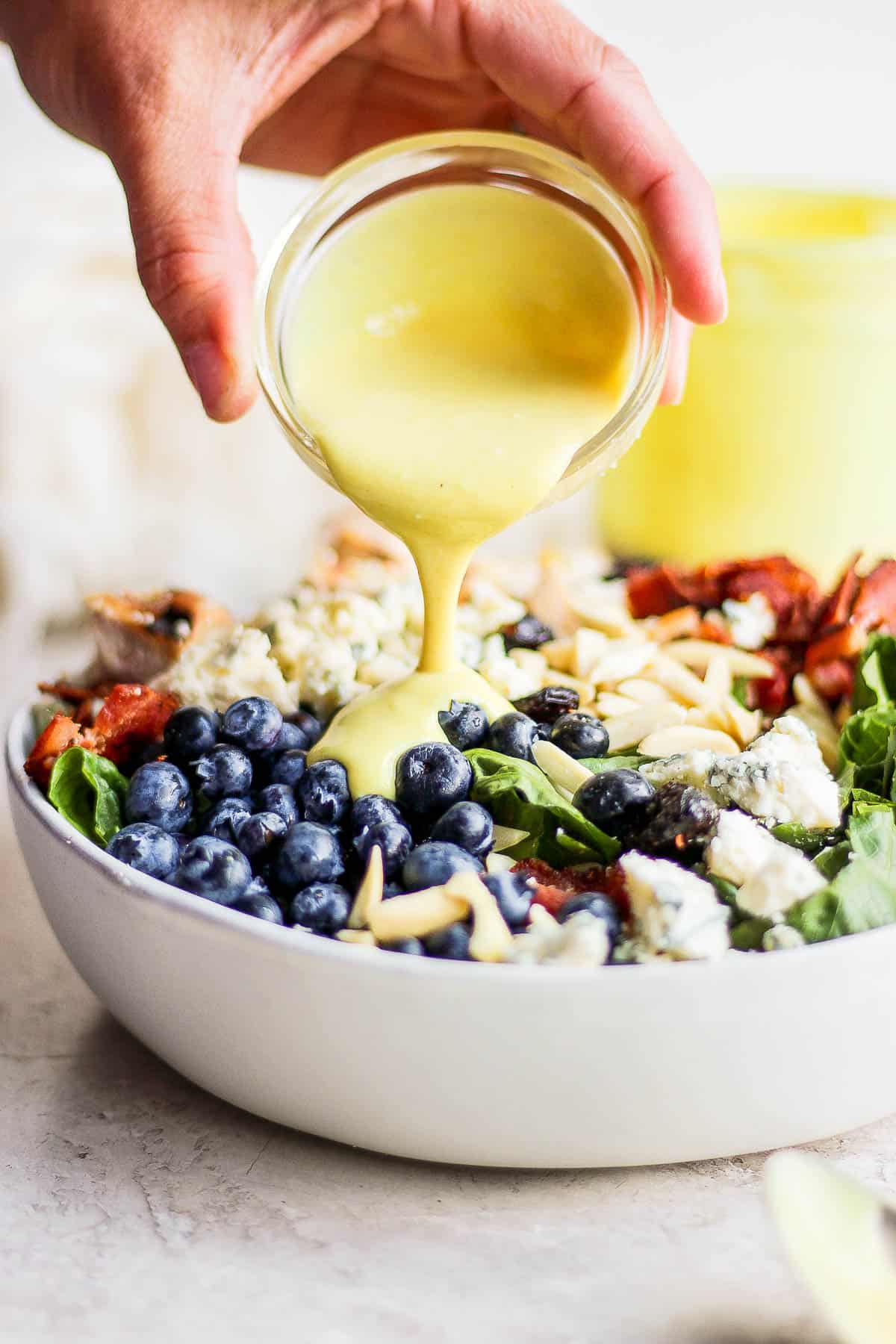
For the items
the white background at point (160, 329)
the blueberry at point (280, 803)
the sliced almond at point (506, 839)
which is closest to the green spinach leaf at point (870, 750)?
the sliced almond at point (506, 839)

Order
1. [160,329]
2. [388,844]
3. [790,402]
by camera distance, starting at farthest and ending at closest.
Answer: [160,329] < [790,402] < [388,844]

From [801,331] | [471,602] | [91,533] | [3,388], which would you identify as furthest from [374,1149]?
[3,388]

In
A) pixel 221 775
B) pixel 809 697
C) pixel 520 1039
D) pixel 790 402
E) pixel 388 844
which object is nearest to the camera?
pixel 520 1039

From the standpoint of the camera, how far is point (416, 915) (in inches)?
38.0

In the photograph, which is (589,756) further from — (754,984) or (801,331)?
(801,331)

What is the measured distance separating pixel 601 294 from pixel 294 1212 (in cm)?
93

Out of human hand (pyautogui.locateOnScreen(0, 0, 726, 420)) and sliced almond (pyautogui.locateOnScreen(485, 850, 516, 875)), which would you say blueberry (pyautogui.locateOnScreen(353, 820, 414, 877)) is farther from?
human hand (pyautogui.locateOnScreen(0, 0, 726, 420))

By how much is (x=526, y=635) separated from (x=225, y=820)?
0.52 meters

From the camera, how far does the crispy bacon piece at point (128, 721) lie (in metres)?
1.30

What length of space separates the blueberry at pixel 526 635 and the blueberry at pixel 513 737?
0.96 feet

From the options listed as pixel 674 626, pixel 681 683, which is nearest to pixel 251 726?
pixel 681 683

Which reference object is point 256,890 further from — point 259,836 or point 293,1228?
point 293,1228

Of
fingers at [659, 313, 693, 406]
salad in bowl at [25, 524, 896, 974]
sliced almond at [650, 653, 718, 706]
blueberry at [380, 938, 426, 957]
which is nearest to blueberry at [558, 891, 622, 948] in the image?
salad in bowl at [25, 524, 896, 974]

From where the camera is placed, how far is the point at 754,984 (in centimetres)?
85
